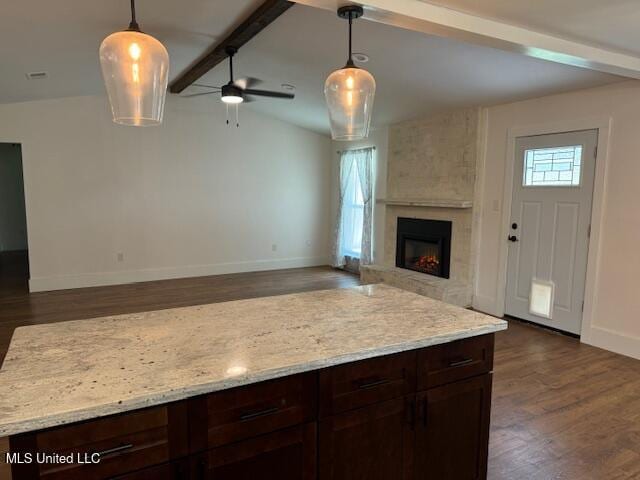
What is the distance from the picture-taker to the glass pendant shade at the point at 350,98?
6.49 feet

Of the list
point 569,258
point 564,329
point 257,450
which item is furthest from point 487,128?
point 257,450

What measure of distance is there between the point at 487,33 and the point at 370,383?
230 cm

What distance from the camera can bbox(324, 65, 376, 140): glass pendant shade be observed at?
198 centimetres

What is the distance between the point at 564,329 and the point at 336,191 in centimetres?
469

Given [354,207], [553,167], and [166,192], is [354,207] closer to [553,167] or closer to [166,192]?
[166,192]

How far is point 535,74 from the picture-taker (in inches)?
148

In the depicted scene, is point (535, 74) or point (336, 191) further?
point (336, 191)

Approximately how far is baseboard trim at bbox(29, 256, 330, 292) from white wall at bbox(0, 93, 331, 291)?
0.6 inches

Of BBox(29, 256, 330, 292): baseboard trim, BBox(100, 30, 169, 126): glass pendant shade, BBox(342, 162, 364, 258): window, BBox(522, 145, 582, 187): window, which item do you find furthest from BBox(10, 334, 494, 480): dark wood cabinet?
BBox(29, 256, 330, 292): baseboard trim

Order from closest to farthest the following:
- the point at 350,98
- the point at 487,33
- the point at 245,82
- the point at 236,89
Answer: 1. the point at 350,98
2. the point at 487,33
3. the point at 236,89
4. the point at 245,82

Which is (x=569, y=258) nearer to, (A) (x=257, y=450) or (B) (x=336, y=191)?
(A) (x=257, y=450)

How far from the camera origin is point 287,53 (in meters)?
4.32

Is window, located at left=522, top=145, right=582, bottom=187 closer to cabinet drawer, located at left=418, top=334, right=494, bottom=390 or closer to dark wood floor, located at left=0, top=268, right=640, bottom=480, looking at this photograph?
dark wood floor, located at left=0, top=268, right=640, bottom=480

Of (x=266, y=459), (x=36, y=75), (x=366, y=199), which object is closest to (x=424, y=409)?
(x=266, y=459)
